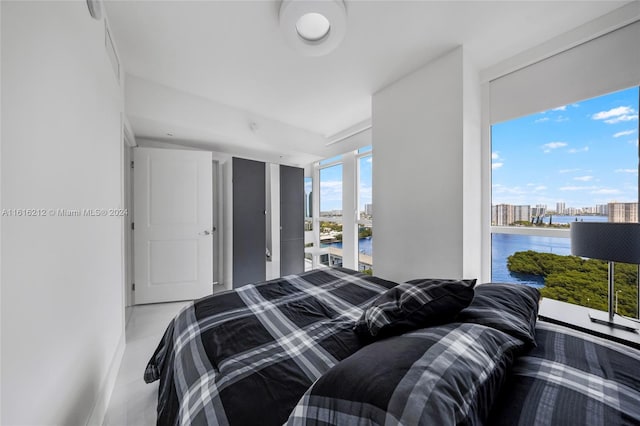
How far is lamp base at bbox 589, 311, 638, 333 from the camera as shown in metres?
1.26

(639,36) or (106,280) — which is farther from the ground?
(639,36)

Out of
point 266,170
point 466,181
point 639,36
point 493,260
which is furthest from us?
point 266,170

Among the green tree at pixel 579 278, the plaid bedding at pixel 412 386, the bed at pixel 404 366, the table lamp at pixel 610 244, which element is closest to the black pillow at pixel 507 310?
the bed at pixel 404 366

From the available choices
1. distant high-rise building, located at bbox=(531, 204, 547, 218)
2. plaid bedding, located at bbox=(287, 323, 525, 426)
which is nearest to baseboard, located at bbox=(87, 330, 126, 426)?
plaid bedding, located at bbox=(287, 323, 525, 426)

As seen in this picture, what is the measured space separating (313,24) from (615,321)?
2.57 m

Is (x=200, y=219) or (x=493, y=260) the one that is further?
(x=200, y=219)

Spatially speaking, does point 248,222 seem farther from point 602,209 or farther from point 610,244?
point 602,209

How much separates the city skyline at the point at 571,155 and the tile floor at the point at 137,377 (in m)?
3.00

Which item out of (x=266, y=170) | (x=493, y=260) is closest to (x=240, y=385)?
(x=493, y=260)

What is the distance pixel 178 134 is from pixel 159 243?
1.39 metres

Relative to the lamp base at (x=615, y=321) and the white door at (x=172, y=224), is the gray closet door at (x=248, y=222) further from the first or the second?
the lamp base at (x=615, y=321)

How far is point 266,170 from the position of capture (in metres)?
3.85

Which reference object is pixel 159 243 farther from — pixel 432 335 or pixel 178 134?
pixel 432 335

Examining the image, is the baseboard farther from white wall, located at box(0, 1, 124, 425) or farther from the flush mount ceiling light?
the flush mount ceiling light
